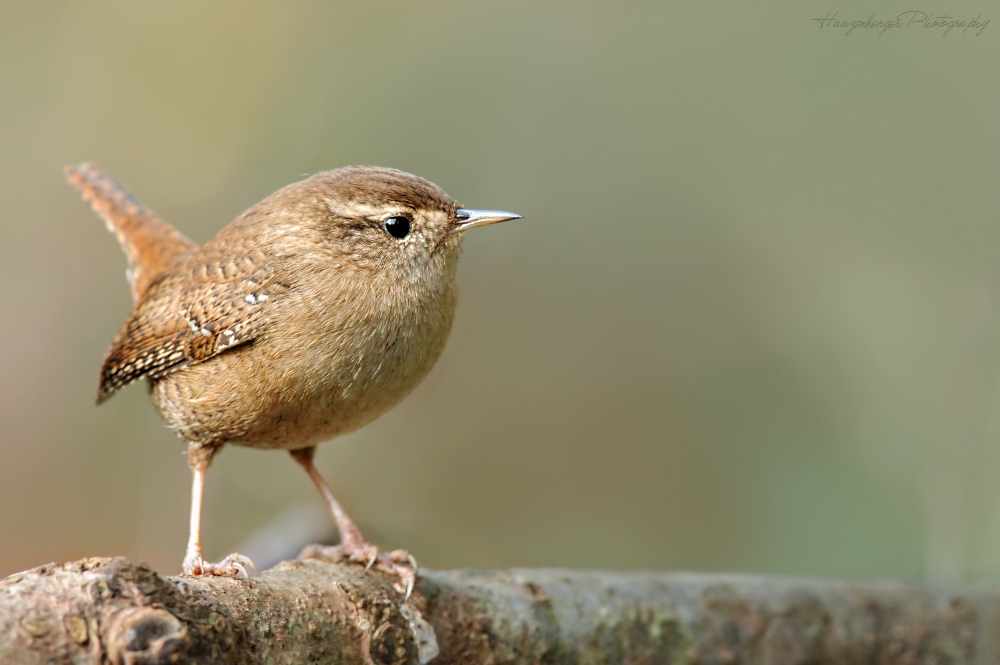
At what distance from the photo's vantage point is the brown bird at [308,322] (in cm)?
294

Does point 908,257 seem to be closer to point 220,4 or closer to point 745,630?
point 745,630

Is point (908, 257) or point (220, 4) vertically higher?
point (220, 4)

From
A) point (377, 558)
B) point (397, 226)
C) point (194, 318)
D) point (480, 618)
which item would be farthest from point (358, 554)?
point (397, 226)

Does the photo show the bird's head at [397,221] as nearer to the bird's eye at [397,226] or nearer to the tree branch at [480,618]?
the bird's eye at [397,226]

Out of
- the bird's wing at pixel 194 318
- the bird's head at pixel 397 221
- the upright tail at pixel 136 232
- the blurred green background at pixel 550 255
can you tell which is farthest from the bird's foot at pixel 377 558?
the blurred green background at pixel 550 255

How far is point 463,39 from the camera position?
623 cm

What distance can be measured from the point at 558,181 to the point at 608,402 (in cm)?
148

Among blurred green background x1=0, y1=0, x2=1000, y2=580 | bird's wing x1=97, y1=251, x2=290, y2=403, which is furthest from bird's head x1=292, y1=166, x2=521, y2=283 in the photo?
blurred green background x1=0, y1=0, x2=1000, y2=580

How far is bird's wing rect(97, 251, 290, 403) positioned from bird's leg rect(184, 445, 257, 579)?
0.32 meters

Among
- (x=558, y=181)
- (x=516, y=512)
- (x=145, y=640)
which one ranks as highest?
(x=558, y=181)

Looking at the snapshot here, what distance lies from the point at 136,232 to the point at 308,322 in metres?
1.57

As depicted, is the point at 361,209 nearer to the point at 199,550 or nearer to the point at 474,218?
the point at 474,218

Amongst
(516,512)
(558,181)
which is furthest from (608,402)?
(558,181)

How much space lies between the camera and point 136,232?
13.5 ft
